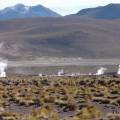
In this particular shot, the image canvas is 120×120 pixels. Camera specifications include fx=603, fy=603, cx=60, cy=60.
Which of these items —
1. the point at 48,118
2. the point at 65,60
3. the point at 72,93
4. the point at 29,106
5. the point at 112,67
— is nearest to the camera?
the point at 48,118

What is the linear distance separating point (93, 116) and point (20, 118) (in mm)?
2758

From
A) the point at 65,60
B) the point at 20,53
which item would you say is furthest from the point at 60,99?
the point at 20,53

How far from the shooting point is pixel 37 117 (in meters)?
21.9

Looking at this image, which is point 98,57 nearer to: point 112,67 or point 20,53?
point 20,53

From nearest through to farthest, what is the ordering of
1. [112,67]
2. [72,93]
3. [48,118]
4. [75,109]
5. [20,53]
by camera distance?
[48,118], [75,109], [72,93], [112,67], [20,53]

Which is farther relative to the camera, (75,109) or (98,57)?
(98,57)

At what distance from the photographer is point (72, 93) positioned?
121 feet

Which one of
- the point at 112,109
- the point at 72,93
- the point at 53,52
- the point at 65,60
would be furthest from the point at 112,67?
the point at 112,109

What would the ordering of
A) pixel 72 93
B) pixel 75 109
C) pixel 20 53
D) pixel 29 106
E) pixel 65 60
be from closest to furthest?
1. pixel 75 109
2. pixel 29 106
3. pixel 72 93
4. pixel 65 60
5. pixel 20 53

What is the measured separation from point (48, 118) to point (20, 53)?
171 meters

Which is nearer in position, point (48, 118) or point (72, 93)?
point (48, 118)

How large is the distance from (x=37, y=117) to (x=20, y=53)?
171 metres

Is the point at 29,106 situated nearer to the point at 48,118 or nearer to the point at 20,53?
the point at 48,118

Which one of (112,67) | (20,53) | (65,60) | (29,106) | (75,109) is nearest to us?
(75,109)
